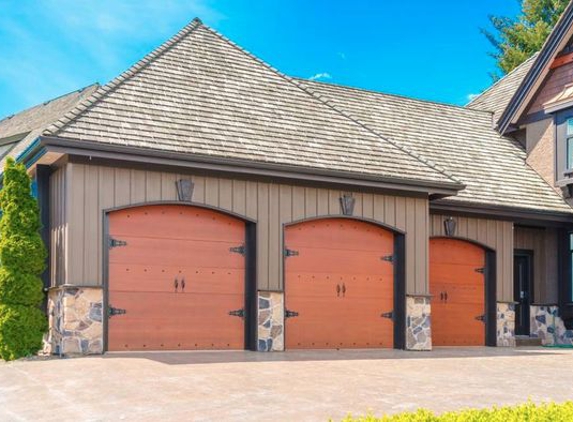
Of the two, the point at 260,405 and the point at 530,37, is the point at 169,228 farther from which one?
the point at 530,37

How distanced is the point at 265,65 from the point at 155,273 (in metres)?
6.00

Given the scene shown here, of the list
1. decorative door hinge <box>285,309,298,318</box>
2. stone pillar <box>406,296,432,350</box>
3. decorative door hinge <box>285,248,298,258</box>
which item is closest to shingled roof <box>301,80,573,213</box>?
stone pillar <box>406,296,432,350</box>

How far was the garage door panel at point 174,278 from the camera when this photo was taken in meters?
13.1

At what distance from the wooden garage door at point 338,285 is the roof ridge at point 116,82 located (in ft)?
13.4

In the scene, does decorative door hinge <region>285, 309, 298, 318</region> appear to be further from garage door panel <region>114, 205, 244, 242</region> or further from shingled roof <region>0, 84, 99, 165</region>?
shingled roof <region>0, 84, 99, 165</region>

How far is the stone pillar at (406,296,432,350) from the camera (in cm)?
1573

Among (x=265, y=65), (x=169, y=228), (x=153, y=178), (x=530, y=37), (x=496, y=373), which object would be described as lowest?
(x=496, y=373)

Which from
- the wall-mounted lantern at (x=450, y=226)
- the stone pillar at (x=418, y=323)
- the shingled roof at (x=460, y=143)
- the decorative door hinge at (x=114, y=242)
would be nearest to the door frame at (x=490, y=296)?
the wall-mounted lantern at (x=450, y=226)

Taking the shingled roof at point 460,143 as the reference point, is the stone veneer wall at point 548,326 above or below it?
below

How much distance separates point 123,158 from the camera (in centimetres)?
1289

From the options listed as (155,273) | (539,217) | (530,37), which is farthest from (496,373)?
(530,37)

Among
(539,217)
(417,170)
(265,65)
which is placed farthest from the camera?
(539,217)

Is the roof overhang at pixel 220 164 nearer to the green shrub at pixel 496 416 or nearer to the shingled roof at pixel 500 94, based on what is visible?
the green shrub at pixel 496 416

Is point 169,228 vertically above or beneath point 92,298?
above
